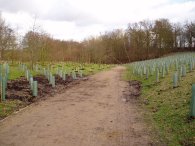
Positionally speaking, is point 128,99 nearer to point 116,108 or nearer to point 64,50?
point 116,108

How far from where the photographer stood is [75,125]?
1032 cm

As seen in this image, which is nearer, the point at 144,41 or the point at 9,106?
the point at 9,106

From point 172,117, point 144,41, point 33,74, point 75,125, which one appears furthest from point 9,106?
point 144,41

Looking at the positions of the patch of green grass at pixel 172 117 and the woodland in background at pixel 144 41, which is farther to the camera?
the woodland in background at pixel 144 41

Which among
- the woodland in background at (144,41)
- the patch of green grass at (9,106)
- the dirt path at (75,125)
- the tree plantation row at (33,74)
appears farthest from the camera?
the woodland in background at (144,41)

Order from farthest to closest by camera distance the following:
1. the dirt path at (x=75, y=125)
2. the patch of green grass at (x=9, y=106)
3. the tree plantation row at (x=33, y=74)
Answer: the tree plantation row at (x=33, y=74), the patch of green grass at (x=9, y=106), the dirt path at (x=75, y=125)

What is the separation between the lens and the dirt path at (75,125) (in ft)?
27.7

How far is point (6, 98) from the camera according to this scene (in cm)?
1587

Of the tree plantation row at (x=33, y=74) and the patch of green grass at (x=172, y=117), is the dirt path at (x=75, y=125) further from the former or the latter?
the tree plantation row at (x=33, y=74)

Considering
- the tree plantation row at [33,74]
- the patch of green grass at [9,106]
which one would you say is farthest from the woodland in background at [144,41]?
the patch of green grass at [9,106]

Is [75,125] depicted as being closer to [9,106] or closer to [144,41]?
[9,106]

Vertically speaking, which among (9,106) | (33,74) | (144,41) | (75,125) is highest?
(144,41)

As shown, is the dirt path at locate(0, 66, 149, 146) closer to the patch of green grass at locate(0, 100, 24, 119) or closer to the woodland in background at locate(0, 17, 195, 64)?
the patch of green grass at locate(0, 100, 24, 119)

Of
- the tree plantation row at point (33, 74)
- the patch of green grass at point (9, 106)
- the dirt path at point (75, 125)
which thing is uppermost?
the tree plantation row at point (33, 74)
